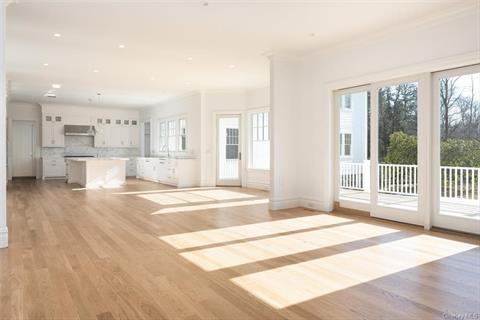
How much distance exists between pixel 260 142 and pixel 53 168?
25.9 ft

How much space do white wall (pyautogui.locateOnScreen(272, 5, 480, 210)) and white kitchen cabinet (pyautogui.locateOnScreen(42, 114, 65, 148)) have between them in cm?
984

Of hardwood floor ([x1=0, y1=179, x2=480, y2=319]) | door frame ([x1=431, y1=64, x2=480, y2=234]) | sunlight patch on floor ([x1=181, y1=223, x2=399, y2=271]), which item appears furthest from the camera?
door frame ([x1=431, y1=64, x2=480, y2=234])

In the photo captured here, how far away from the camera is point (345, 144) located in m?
5.99

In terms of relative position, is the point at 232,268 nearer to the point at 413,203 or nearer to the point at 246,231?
the point at 246,231

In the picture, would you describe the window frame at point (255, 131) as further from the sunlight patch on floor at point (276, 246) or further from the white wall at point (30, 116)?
the white wall at point (30, 116)

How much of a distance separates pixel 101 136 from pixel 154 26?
981cm

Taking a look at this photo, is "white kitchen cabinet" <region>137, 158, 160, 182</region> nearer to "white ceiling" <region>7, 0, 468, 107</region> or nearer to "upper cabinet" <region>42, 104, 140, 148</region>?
"upper cabinet" <region>42, 104, 140, 148</region>

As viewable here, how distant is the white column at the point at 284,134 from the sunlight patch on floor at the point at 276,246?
5.49 feet

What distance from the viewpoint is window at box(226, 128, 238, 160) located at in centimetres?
1020

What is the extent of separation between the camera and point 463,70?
4422 millimetres

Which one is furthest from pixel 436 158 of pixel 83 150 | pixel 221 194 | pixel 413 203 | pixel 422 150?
pixel 83 150

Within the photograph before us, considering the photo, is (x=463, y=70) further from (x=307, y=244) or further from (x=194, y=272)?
A: (x=194, y=272)

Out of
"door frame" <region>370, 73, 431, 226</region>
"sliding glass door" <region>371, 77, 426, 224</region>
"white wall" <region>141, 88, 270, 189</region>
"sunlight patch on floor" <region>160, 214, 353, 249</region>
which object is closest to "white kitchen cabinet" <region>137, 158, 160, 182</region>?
"white wall" <region>141, 88, 270, 189</region>

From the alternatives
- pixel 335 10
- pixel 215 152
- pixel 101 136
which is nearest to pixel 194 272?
pixel 335 10
